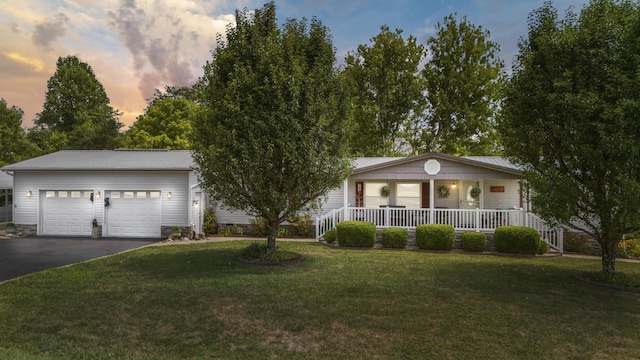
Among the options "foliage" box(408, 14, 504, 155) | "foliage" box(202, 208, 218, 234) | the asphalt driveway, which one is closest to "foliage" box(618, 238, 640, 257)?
"foliage" box(202, 208, 218, 234)

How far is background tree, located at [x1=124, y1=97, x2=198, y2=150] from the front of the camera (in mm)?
28922

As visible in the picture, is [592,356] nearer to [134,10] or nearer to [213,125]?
[213,125]

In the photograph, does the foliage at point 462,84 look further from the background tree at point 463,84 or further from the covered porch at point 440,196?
the covered porch at point 440,196

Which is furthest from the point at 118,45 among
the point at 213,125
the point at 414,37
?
the point at 414,37

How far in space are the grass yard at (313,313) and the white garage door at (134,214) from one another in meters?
6.01

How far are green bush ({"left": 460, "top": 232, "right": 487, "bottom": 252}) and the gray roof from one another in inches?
434

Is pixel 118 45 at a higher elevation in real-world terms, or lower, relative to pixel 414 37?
lower

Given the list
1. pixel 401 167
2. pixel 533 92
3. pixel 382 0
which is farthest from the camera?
pixel 382 0

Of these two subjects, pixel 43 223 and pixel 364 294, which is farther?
pixel 43 223

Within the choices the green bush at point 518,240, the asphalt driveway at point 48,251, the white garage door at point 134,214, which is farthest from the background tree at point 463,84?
the asphalt driveway at point 48,251

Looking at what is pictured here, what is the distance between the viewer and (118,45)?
16594 mm

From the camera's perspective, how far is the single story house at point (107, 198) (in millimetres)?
15102

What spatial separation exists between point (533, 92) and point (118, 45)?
1759 centimetres

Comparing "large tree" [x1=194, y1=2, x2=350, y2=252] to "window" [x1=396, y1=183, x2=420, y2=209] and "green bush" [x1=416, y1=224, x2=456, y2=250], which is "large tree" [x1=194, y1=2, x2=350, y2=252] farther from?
"window" [x1=396, y1=183, x2=420, y2=209]
